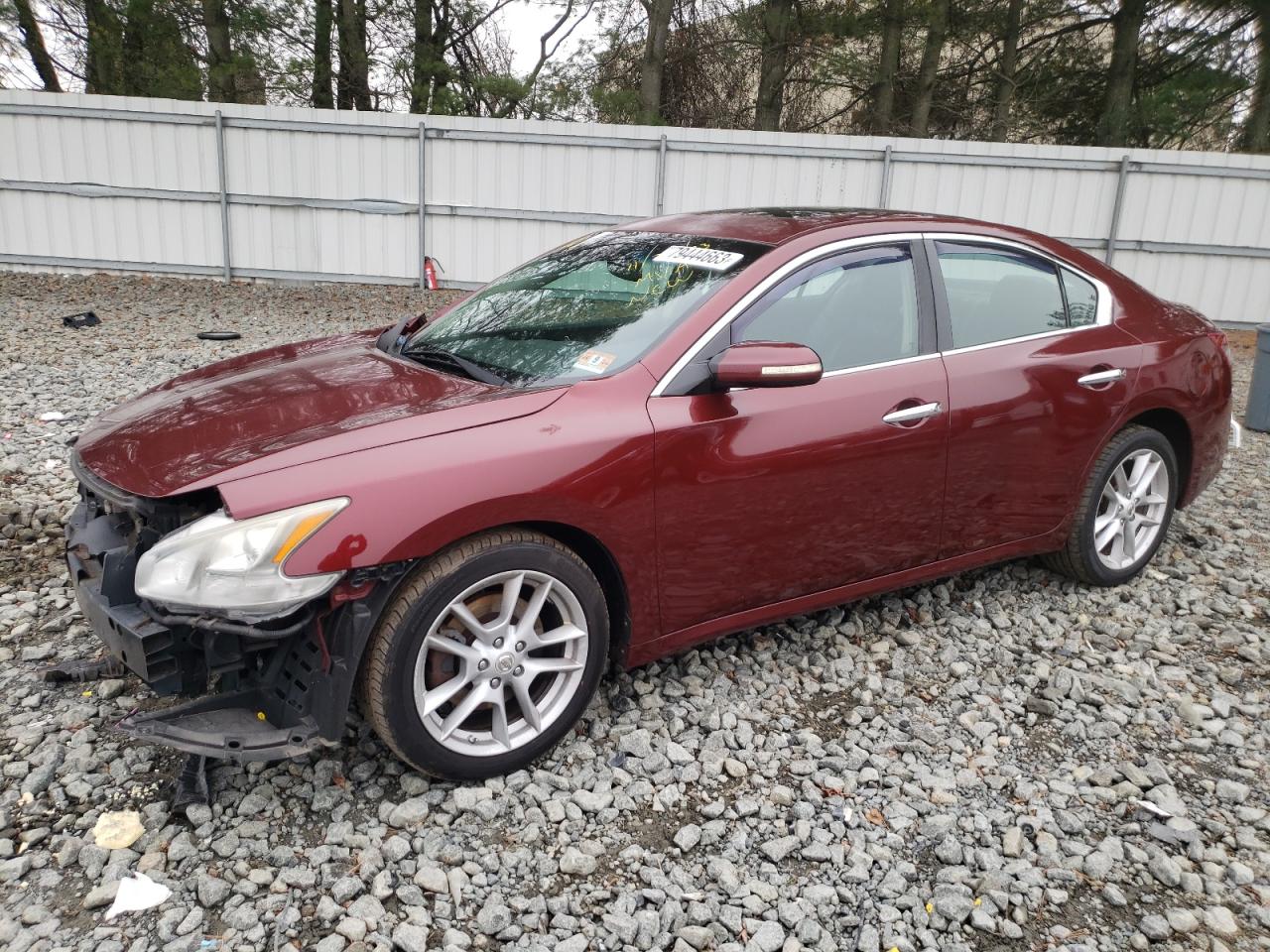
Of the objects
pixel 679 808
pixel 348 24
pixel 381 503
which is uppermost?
pixel 348 24

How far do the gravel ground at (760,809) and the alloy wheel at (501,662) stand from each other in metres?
0.17

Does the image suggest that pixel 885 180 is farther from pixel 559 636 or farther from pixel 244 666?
pixel 244 666

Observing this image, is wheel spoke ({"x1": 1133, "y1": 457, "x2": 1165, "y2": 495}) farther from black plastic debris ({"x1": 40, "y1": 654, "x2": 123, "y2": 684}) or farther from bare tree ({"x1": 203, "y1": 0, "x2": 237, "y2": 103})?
bare tree ({"x1": 203, "y1": 0, "x2": 237, "y2": 103})

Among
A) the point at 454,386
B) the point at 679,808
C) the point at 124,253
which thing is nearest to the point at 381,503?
the point at 454,386

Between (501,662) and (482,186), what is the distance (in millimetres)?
10444

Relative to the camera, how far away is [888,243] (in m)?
3.60

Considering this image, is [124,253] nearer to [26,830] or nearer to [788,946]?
[26,830]

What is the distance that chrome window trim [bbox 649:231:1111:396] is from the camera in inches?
121

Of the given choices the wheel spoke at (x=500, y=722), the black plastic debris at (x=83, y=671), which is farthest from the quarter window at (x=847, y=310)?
the black plastic debris at (x=83, y=671)

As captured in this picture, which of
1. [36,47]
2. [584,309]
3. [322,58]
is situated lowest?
[584,309]

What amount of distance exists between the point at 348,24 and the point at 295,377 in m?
16.1

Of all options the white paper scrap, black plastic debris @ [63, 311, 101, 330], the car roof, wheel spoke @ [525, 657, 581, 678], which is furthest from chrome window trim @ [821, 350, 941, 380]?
black plastic debris @ [63, 311, 101, 330]

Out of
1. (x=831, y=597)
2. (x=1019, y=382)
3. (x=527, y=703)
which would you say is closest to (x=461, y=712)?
(x=527, y=703)

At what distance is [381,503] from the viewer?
8.23 feet
